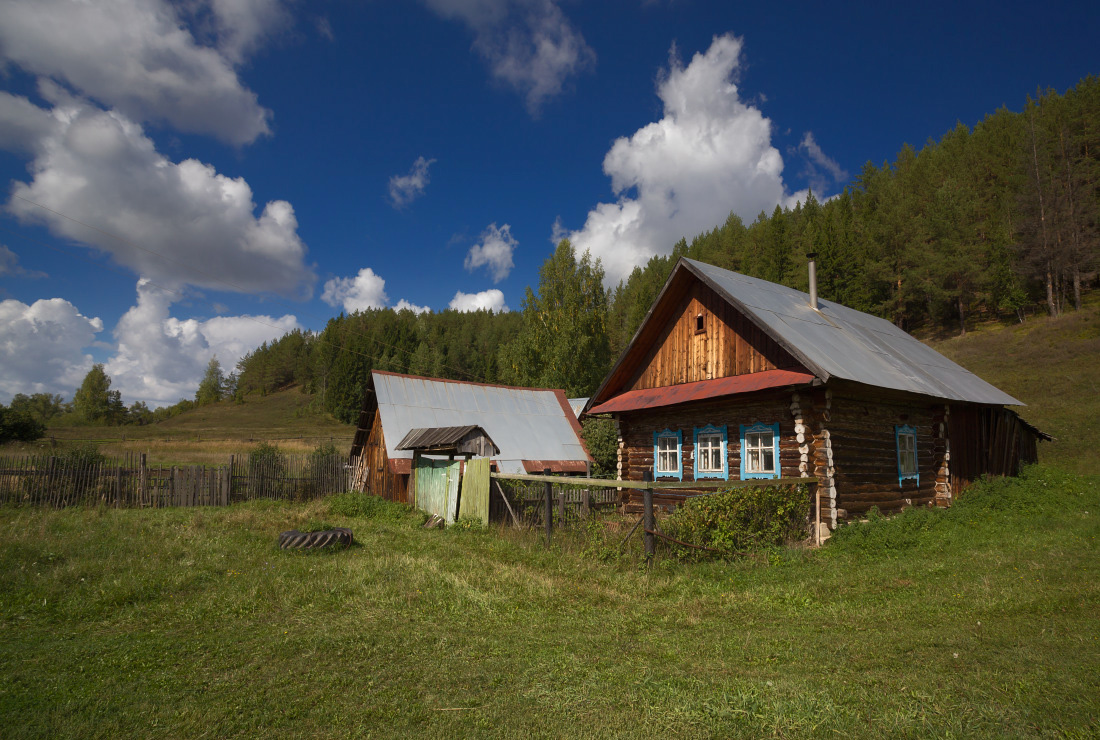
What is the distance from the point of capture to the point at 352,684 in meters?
5.16

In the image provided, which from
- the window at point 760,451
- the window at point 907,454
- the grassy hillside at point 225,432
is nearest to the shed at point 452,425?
the window at point 760,451

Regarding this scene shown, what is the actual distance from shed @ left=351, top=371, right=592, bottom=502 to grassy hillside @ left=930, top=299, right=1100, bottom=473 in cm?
2046

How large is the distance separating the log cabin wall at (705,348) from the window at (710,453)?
157 centimetres

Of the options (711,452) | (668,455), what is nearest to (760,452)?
(711,452)

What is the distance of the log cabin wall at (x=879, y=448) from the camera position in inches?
538

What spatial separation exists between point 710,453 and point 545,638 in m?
10.2

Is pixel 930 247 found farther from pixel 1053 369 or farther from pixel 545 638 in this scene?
pixel 545 638

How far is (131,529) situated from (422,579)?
8.61 metres

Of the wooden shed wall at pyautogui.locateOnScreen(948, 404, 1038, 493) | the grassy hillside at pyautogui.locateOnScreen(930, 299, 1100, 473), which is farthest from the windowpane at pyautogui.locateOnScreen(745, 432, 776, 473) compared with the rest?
the grassy hillside at pyautogui.locateOnScreen(930, 299, 1100, 473)

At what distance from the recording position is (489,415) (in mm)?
26281

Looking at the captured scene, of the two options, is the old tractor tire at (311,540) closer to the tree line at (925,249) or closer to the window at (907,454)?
the window at (907,454)

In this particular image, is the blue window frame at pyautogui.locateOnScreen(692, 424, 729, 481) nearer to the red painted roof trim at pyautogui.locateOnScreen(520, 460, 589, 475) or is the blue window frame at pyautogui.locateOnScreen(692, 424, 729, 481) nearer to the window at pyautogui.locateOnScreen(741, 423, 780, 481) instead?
the window at pyautogui.locateOnScreen(741, 423, 780, 481)

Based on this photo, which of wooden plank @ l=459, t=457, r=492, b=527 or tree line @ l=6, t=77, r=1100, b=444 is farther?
tree line @ l=6, t=77, r=1100, b=444

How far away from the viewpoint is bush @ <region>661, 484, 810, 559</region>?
1107 centimetres
